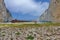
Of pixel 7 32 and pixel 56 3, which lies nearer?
pixel 7 32

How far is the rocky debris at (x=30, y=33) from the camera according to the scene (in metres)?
9.34

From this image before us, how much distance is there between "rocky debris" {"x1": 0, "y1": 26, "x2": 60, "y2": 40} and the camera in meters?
9.34

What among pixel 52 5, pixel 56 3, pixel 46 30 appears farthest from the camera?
pixel 52 5

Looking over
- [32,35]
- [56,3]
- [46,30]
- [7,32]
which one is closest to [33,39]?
[32,35]

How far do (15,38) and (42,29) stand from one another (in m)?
1.47

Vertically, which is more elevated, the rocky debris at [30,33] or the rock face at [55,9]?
the rock face at [55,9]

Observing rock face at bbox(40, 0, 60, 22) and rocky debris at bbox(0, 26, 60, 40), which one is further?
rock face at bbox(40, 0, 60, 22)

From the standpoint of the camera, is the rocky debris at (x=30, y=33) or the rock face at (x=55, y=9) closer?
the rocky debris at (x=30, y=33)

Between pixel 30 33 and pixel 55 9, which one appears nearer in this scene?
pixel 30 33

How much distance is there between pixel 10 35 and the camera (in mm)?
9562

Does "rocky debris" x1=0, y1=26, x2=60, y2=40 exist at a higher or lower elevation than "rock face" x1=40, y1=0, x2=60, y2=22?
lower

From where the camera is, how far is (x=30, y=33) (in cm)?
952

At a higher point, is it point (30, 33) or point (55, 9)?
point (55, 9)

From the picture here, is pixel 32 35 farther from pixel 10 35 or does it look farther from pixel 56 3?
pixel 56 3
